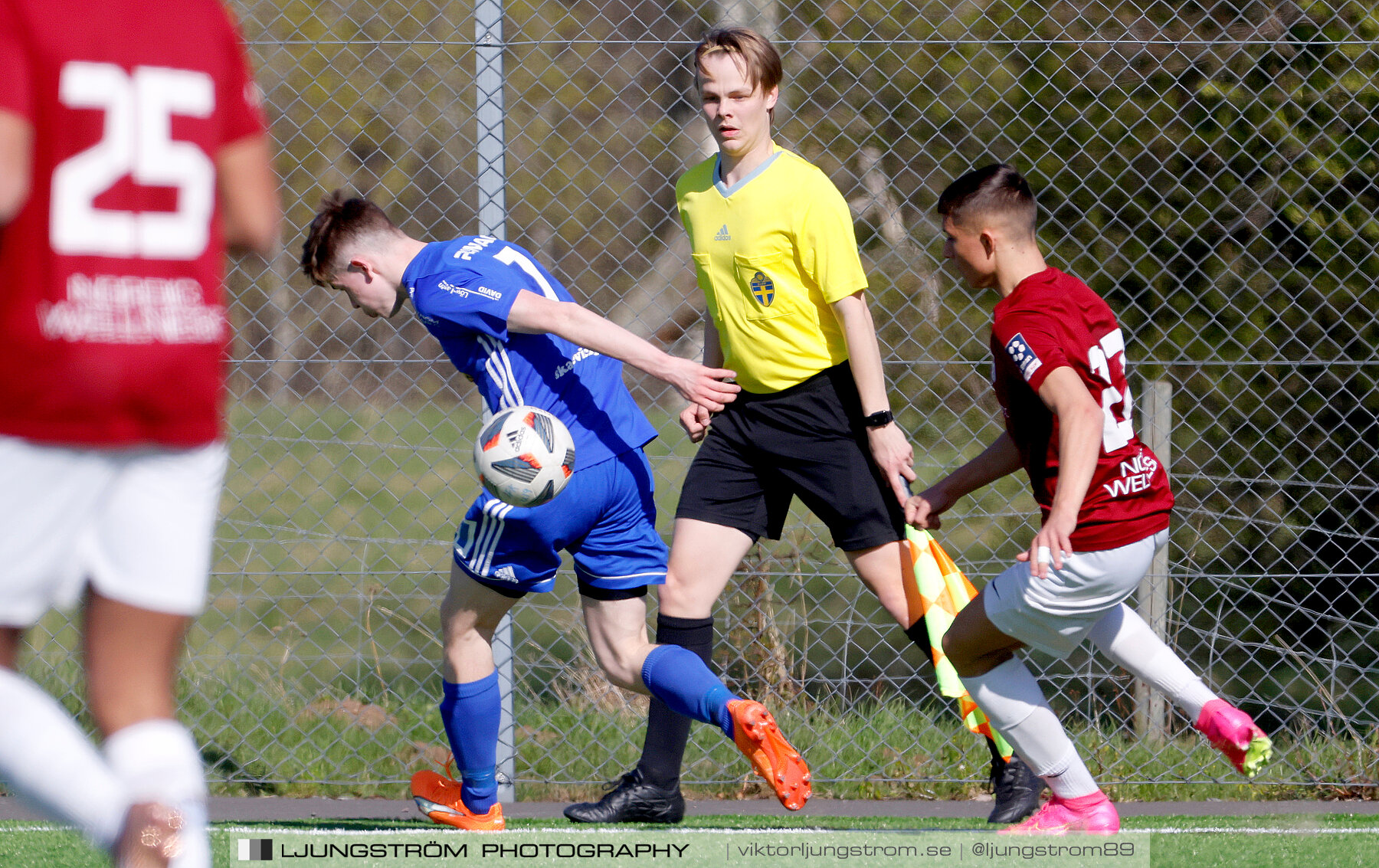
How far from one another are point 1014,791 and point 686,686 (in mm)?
1023

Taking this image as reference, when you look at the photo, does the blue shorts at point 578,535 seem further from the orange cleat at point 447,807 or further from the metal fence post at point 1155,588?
the metal fence post at point 1155,588

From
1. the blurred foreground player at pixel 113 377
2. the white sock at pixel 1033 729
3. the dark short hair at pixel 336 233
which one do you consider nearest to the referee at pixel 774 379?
the white sock at pixel 1033 729

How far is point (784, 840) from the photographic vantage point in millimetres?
3129

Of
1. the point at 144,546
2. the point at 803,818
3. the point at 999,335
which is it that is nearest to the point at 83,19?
the point at 144,546

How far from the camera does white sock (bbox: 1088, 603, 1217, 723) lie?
2857mm

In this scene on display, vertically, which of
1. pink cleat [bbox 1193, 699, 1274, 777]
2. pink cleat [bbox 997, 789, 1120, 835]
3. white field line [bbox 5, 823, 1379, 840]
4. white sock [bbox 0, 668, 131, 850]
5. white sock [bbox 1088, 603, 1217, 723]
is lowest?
white field line [bbox 5, 823, 1379, 840]

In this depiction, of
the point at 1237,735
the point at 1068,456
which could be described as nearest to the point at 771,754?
the point at 1068,456

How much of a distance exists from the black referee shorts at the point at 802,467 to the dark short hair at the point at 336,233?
1.04m

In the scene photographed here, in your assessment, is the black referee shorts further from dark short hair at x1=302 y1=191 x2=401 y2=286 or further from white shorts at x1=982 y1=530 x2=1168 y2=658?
dark short hair at x1=302 y1=191 x2=401 y2=286

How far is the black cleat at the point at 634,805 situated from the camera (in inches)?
134

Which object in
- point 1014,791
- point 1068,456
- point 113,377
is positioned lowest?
point 1014,791

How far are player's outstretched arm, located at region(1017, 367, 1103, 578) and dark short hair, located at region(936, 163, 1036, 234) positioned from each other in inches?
18.1

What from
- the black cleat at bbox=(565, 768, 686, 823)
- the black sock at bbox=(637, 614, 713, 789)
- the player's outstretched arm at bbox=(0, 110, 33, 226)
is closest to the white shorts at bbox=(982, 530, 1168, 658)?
the black sock at bbox=(637, 614, 713, 789)

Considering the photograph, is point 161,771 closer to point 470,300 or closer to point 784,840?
point 470,300
